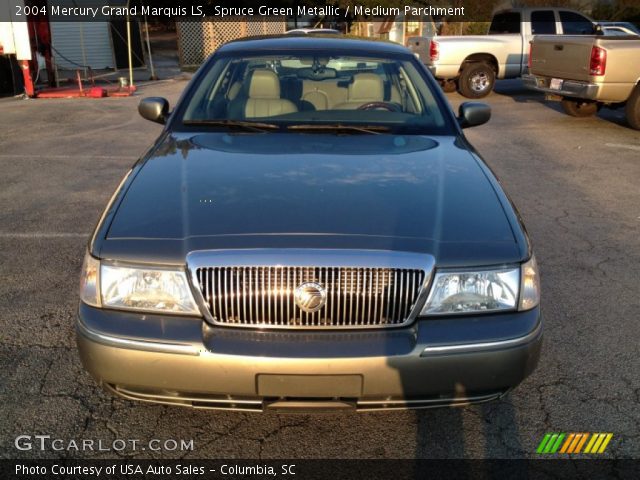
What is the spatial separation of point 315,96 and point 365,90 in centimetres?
35

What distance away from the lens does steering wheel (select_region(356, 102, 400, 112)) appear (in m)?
3.93

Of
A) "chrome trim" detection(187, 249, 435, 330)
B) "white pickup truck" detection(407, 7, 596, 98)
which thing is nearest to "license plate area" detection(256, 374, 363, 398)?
"chrome trim" detection(187, 249, 435, 330)

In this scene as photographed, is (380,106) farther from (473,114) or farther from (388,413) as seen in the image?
(388,413)

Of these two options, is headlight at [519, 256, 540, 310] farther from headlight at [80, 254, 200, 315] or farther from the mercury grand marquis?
headlight at [80, 254, 200, 315]

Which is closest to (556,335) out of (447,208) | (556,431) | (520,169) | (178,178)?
(556,431)

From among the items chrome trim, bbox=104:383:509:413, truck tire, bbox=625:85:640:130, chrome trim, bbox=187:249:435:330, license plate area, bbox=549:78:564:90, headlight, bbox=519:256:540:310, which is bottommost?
truck tire, bbox=625:85:640:130

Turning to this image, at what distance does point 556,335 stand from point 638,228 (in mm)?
2497

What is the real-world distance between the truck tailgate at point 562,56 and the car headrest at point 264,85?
759cm

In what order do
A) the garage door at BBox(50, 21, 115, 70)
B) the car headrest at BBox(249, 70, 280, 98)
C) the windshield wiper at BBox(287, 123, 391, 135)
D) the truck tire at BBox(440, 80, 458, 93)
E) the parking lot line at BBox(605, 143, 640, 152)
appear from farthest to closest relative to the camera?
1. the garage door at BBox(50, 21, 115, 70)
2. the truck tire at BBox(440, 80, 458, 93)
3. the parking lot line at BBox(605, 143, 640, 152)
4. the car headrest at BBox(249, 70, 280, 98)
5. the windshield wiper at BBox(287, 123, 391, 135)

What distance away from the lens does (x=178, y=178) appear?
9.55ft

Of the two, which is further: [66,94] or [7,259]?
[66,94]

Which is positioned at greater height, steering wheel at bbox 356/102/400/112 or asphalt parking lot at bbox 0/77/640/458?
steering wheel at bbox 356/102/400/112

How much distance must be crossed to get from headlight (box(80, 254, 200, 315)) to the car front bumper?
0.14 ft

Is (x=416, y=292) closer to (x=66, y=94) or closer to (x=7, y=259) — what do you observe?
(x=7, y=259)
